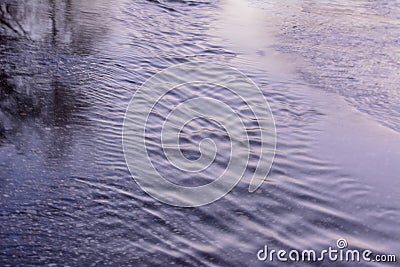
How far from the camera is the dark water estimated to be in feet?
12.6

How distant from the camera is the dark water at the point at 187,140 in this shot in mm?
3827

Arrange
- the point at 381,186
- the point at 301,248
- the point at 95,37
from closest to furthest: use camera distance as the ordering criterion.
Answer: the point at 301,248
the point at 381,186
the point at 95,37

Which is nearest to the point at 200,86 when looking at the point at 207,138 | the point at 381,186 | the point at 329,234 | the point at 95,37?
the point at 207,138

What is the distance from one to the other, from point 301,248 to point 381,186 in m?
1.35

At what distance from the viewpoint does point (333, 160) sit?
5.24m

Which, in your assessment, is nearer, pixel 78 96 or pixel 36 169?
pixel 36 169

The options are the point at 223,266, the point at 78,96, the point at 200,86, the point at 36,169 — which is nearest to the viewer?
the point at 223,266

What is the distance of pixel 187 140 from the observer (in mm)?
5355

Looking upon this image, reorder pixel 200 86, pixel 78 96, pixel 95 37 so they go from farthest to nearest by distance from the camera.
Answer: pixel 95 37
pixel 200 86
pixel 78 96

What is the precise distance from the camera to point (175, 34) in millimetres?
8445

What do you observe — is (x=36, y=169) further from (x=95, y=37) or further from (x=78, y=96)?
(x=95, y=37)

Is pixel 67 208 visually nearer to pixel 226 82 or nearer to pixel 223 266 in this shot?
pixel 223 266

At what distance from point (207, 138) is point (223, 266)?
1995 mm

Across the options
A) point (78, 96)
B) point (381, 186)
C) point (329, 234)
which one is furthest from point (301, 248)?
point (78, 96)
